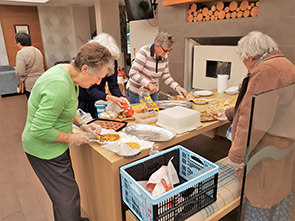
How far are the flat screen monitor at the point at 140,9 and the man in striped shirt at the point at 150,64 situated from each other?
273cm

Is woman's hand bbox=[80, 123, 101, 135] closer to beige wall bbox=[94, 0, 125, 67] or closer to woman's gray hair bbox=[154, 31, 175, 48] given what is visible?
woman's gray hair bbox=[154, 31, 175, 48]

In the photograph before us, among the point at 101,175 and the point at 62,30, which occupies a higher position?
the point at 62,30

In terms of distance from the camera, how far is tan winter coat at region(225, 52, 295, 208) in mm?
792

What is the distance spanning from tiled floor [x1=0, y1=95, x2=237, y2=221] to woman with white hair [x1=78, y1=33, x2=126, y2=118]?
1.07 metres

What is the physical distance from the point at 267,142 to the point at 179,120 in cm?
101

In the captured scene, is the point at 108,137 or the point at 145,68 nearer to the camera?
the point at 108,137

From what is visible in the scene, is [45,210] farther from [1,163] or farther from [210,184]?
[210,184]

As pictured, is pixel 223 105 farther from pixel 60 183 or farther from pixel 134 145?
pixel 60 183

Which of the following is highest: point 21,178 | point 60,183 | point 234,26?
point 234,26

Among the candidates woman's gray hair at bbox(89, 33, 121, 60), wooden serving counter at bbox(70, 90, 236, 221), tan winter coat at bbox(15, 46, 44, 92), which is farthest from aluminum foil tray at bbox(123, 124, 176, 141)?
tan winter coat at bbox(15, 46, 44, 92)

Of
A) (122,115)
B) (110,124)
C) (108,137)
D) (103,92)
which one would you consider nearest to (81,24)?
(103,92)

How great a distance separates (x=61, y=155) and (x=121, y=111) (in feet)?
2.54

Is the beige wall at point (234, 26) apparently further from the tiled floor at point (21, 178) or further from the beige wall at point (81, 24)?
the beige wall at point (81, 24)

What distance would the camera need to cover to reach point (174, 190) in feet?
3.87
